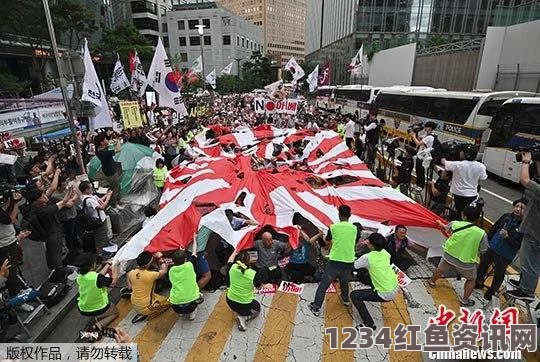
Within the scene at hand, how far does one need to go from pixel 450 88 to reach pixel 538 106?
49.9 ft

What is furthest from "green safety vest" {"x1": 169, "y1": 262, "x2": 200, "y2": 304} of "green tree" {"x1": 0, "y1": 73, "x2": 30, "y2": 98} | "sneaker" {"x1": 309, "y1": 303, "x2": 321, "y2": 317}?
"green tree" {"x1": 0, "y1": 73, "x2": 30, "y2": 98}

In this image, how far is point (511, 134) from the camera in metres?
9.80

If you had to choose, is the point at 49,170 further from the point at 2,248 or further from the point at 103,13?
the point at 103,13

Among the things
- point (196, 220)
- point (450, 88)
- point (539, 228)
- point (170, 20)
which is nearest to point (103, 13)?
point (170, 20)

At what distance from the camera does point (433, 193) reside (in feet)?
21.4

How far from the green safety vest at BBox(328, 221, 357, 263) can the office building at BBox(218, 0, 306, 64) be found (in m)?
108

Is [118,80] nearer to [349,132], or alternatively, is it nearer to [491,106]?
[349,132]

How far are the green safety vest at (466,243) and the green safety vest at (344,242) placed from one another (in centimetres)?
134

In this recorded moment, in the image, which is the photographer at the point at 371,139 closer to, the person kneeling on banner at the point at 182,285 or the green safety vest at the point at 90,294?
the person kneeling on banner at the point at 182,285

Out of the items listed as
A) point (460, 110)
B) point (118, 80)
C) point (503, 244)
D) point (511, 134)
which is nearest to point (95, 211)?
point (503, 244)

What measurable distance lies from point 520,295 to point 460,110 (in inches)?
419

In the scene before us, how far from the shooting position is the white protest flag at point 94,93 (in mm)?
6949

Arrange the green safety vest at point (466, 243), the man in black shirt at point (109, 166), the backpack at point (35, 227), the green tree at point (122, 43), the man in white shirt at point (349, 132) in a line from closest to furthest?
the green safety vest at point (466, 243) < the backpack at point (35, 227) < the man in black shirt at point (109, 166) < the man in white shirt at point (349, 132) < the green tree at point (122, 43)

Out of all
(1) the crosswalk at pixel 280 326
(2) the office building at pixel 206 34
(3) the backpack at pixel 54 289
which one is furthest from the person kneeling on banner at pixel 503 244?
(2) the office building at pixel 206 34
